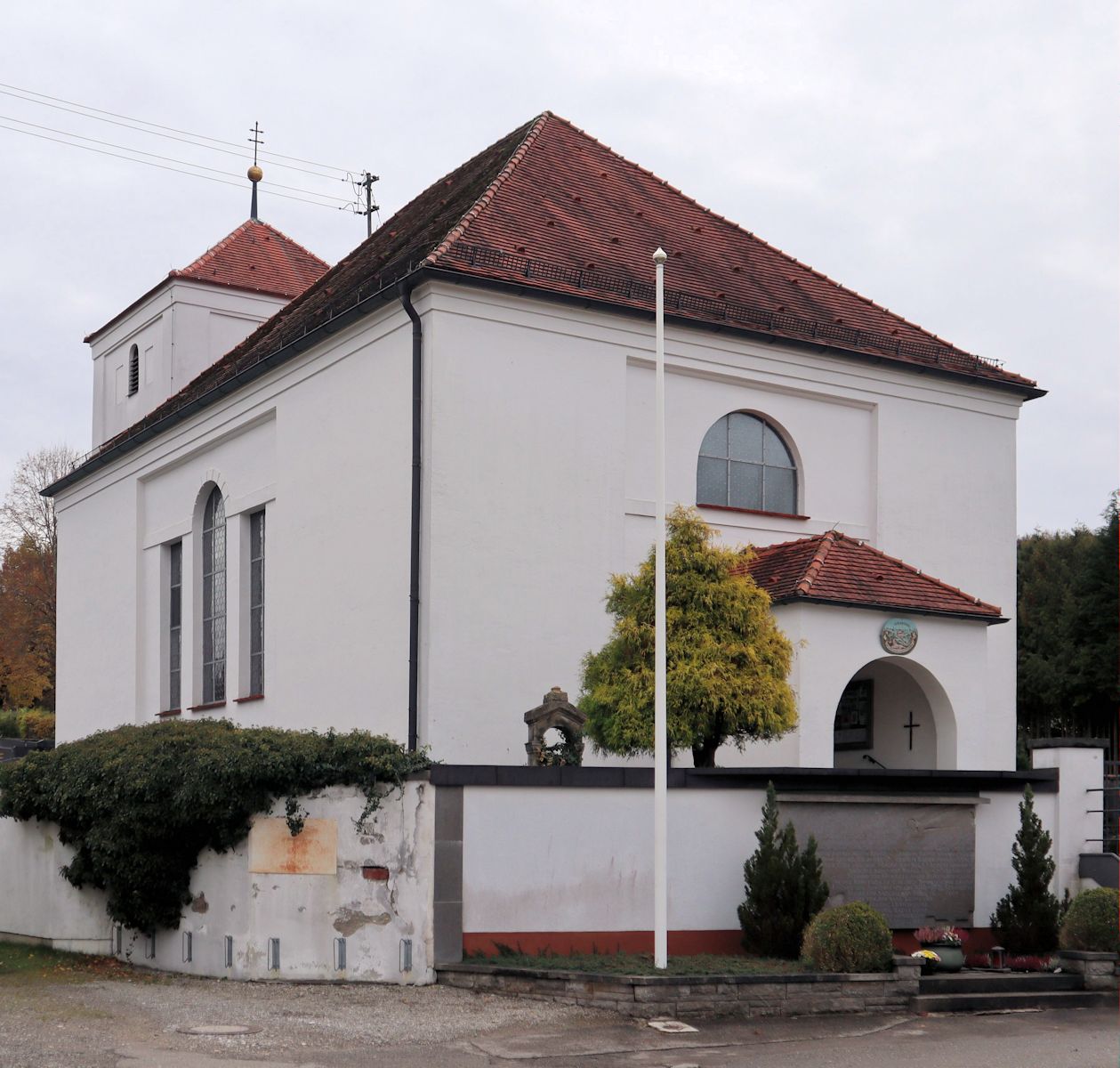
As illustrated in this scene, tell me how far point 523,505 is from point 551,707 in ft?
11.9

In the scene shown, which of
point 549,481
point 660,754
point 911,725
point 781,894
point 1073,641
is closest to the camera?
point 660,754

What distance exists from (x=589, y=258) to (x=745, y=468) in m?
4.15

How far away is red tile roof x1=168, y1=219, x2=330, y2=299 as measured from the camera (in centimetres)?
3600

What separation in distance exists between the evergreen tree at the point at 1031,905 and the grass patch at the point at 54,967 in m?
10.2

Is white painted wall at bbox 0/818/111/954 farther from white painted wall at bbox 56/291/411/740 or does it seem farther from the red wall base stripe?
the red wall base stripe

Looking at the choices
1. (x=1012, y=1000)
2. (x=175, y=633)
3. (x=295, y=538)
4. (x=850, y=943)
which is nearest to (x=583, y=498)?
(x=295, y=538)

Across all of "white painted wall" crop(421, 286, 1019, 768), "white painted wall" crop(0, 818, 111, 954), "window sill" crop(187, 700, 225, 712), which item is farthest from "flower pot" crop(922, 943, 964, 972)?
"window sill" crop(187, 700, 225, 712)

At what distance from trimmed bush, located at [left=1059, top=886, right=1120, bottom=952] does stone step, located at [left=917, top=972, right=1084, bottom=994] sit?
0.44m

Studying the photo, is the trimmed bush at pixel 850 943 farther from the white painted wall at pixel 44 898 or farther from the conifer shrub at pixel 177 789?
the white painted wall at pixel 44 898

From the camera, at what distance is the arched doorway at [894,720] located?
21.1 meters

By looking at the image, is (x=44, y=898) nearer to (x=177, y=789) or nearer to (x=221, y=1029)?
(x=177, y=789)

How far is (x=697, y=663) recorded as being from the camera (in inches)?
708

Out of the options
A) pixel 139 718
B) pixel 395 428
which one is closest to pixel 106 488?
pixel 139 718

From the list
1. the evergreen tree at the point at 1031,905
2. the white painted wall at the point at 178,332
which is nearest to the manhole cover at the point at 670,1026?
the evergreen tree at the point at 1031,905
